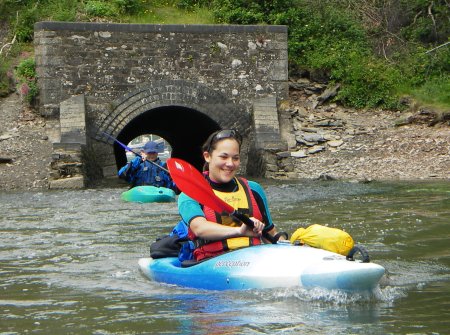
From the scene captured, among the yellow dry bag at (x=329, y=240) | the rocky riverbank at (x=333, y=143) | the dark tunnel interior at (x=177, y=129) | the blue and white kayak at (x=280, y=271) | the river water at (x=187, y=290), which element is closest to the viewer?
the river water at (x=187, y=290)

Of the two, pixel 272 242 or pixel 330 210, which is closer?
pixel 272 242

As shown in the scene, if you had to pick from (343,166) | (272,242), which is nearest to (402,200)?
(343,166)

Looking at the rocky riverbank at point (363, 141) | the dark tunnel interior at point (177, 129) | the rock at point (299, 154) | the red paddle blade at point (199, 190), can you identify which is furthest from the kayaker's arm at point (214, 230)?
the dark tunnel interior at point (177, 129)

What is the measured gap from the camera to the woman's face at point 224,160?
619 centimetres

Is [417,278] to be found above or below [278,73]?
below

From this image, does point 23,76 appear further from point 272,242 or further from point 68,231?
point 272,242

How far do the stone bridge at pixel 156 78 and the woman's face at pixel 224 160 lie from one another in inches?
464

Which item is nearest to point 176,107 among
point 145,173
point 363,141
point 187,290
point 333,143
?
point 333,143

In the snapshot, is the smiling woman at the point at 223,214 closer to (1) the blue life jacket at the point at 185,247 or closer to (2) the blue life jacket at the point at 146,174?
(1) the blue life jacket at the point at 185,247

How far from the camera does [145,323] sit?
5617mm

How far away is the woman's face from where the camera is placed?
6.19 meters

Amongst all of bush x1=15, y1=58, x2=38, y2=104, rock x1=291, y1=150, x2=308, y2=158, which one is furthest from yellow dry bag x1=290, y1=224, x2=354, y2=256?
bush x1=15, y1=58, x2=38, y2=104

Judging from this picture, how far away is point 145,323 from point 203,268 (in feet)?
3.19

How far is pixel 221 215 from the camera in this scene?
21.1ft
